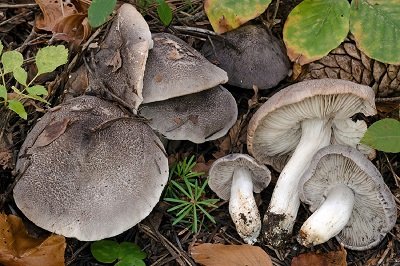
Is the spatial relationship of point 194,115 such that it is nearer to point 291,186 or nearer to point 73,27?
point 291,186

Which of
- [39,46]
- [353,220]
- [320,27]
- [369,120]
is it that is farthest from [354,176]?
[39,46]

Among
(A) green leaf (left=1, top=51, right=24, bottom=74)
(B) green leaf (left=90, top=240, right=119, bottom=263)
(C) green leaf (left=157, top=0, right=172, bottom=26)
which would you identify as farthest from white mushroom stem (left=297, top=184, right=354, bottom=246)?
(A) green leaf (left=1, top=51, right=24, bottom=74)

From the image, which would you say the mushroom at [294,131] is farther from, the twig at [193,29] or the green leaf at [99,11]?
the green leaf at [99,11]

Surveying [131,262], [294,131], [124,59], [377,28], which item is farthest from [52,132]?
[377,28]

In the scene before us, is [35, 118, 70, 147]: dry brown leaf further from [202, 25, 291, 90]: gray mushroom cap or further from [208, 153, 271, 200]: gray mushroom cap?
[202, 25, 291, 90]: gray mushroom cap

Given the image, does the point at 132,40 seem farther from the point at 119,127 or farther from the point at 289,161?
the point at 289,161

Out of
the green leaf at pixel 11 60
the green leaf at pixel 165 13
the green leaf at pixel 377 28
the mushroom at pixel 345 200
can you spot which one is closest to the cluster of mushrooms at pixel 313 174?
the mushroom at pixel 345 200
